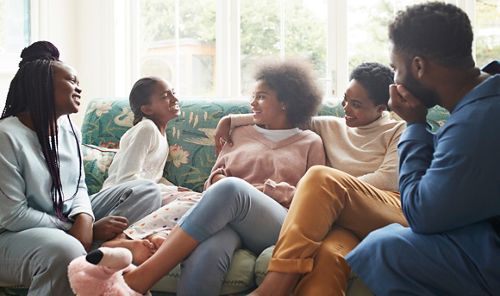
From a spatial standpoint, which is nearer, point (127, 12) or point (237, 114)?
point (237, 114)

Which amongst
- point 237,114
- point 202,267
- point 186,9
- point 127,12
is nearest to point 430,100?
point 202,267

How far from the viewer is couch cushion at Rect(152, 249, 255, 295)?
6.42 ft

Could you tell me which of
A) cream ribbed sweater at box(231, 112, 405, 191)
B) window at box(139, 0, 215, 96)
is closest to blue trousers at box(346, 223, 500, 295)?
cream ribbed sweater at box(231, 112, 405, 191)

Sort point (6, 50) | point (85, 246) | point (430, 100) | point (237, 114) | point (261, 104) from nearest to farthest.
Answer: point (430, 100) < point (85, 246) < point (261, 104) < point (237, 114) < point (6, 50)

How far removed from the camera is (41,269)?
1.90 metres

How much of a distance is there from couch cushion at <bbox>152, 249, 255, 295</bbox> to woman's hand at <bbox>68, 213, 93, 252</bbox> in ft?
1.00

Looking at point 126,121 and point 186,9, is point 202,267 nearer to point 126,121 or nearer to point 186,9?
point 126,121

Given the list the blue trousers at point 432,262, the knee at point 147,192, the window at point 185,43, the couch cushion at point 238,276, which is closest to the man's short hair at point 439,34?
the blue trousers at point 432,262

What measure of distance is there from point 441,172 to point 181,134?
1458mm

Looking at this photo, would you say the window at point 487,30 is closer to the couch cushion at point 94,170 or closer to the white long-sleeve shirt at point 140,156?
the white long-sleeve shirt at point 140,156

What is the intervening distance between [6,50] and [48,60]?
1.39m

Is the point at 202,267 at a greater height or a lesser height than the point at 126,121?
lesser

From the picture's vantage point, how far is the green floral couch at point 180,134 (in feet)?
8.77

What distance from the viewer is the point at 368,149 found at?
235 centimetres
